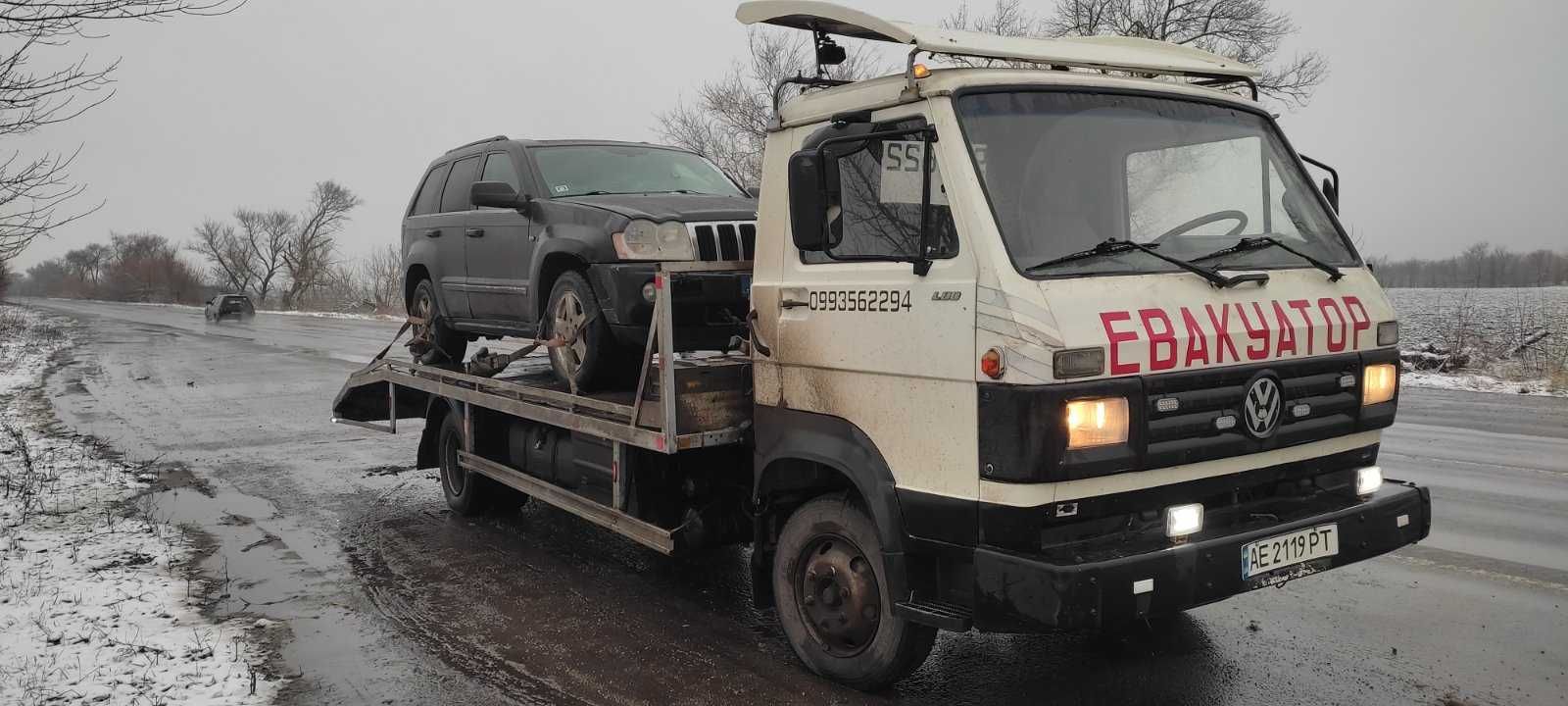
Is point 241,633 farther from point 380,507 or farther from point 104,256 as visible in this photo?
point 104,256

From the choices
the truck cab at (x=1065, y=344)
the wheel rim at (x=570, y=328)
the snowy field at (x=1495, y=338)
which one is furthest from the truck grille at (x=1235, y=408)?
the snowy field at (x=1495, y=338)

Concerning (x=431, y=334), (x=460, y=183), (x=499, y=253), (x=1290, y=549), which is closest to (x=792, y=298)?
(x=1290, y=549)

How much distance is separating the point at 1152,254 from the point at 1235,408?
1.95 ft

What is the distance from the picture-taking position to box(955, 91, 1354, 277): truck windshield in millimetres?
3658

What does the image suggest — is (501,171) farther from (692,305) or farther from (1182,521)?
(1182,521)

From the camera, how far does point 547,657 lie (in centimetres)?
458

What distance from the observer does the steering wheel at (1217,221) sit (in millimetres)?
3924

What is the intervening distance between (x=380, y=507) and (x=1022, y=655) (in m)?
5.15

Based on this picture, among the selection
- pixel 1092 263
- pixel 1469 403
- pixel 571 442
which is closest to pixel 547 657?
pixel 571 442

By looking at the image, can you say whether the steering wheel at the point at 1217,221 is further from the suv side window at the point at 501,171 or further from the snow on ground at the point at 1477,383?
the snow on ground at the point at 1477,383

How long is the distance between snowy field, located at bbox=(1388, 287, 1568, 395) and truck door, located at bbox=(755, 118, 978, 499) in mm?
11023

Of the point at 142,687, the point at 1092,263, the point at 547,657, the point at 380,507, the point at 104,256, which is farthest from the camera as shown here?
the point at 104,256

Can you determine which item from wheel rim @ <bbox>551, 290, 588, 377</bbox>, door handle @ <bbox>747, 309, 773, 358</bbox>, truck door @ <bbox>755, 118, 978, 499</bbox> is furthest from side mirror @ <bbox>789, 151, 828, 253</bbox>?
wheel rim @ <bbox>551, 290, 588, 377</bbox>

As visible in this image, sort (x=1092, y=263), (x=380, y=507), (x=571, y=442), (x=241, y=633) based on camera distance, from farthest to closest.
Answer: (x=380, y=507), (x=571, y=442), (x=241, y=633), (x=1092, y=263)
